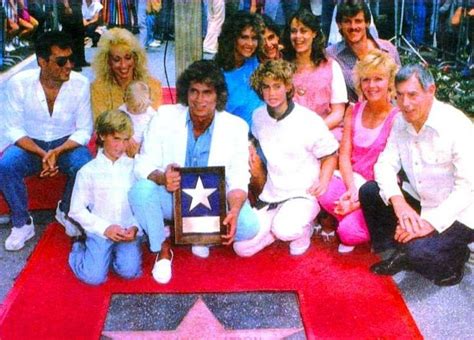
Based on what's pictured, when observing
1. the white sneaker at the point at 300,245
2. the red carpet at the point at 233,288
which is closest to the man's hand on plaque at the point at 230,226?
the red carpet at the point at 233,288

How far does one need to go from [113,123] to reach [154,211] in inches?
11.9

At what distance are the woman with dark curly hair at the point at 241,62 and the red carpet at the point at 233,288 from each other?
510mm

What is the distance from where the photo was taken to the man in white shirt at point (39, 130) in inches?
86.3

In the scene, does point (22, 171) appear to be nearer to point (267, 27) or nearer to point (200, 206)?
point (200, 206)

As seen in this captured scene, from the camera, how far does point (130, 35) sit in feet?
6.76

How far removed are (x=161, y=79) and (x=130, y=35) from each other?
0.84 ft

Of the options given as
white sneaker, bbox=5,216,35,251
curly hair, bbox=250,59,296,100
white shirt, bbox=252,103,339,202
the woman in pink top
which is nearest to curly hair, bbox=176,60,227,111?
curly hair, bbox=250,59,296,100

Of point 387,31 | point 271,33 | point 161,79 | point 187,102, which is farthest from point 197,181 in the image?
point 387,31

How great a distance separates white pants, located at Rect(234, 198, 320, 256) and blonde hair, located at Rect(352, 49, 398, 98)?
1.49ft

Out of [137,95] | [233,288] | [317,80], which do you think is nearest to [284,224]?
[233,288]

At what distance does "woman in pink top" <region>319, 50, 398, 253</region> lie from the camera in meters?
2.07

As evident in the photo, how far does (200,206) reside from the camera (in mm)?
1897

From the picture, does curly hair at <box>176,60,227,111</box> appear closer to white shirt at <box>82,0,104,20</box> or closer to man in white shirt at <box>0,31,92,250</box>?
white shirt at <box>82,0,104,20</box>

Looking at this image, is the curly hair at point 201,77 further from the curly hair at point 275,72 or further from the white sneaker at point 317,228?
the white sneaker at point 317,228
